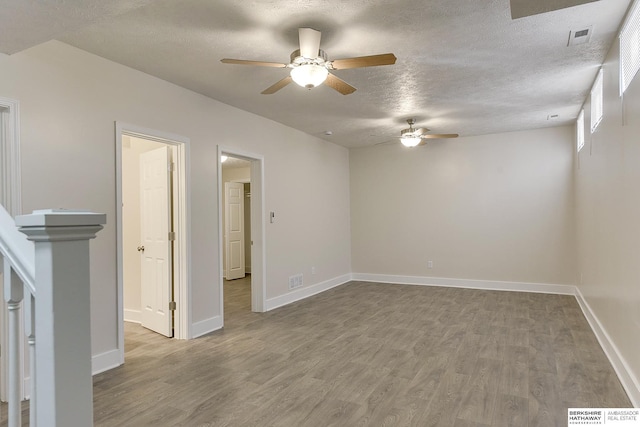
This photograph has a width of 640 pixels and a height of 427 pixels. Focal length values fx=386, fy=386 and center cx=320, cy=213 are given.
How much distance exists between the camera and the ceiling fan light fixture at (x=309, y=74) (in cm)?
284

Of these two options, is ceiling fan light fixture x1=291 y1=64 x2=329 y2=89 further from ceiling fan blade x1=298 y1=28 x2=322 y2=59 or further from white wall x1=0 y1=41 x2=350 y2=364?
white wall x1=0 y1=41 x2=350 y2=364

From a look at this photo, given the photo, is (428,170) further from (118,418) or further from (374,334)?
(118,418)

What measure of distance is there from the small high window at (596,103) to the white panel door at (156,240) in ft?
14.5

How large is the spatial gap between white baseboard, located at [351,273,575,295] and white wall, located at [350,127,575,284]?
3.2 inches

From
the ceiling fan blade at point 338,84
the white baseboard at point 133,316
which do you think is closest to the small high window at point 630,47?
the ceiling fan blade at point 338,84

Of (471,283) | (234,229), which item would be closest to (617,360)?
(471,283)

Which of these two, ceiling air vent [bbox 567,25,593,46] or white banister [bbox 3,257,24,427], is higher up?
ceiling air vent [bbox 567,25,593,46]

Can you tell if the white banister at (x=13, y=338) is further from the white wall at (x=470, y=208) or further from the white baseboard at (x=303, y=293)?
the white wall at (x=470, y=208)

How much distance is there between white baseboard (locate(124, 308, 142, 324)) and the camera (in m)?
4.78

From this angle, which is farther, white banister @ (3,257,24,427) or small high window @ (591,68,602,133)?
small high window @ (591,68,602,133)

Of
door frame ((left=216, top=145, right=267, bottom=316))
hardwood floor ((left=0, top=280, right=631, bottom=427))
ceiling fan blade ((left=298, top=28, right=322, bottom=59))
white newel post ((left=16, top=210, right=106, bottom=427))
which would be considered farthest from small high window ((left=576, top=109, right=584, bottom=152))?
white newel post ((left=16, top=210, right=106, bottom=427))

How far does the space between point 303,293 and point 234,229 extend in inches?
122

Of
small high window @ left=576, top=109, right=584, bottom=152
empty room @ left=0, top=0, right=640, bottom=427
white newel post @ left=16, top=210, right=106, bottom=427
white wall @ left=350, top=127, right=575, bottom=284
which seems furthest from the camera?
white wall @ left=350, top=127, right=575, bottom=284

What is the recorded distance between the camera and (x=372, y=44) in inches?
122
